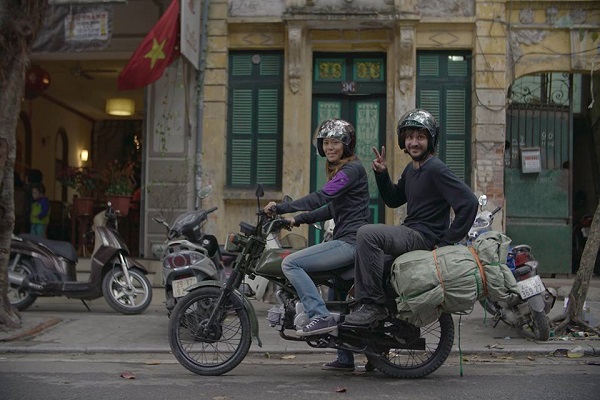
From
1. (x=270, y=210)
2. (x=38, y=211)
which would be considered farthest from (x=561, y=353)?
(x=38, y=211)

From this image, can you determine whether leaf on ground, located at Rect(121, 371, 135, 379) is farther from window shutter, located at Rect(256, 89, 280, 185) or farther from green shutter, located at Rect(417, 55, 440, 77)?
green shutter, located at Rect(417, 55, 440, 77)

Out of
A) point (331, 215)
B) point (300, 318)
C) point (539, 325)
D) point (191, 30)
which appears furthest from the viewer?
point (191, 30)

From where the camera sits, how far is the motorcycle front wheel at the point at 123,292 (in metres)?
10.3

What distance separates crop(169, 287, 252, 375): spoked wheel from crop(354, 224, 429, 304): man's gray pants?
3.27 ft

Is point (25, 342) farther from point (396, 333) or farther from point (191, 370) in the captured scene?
point (396, 333)

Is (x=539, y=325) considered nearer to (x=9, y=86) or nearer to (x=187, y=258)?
(x=187, y=258)

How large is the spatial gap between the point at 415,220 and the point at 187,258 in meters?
3.03

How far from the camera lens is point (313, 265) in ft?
21.1

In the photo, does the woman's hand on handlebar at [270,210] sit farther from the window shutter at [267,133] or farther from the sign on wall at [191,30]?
the window shutter at [267,133]

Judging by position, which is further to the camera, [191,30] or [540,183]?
[540,183]

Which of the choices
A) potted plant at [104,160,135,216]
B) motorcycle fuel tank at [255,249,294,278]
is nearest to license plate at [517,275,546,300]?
motorcycle fuel tank at [255,249,294,278]

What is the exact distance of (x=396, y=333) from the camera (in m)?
6.46

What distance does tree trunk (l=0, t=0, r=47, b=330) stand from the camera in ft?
28.3

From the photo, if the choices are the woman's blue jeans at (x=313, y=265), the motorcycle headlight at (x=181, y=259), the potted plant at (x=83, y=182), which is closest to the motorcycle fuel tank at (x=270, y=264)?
the woman's blue jeans at (x=313, y=265)
